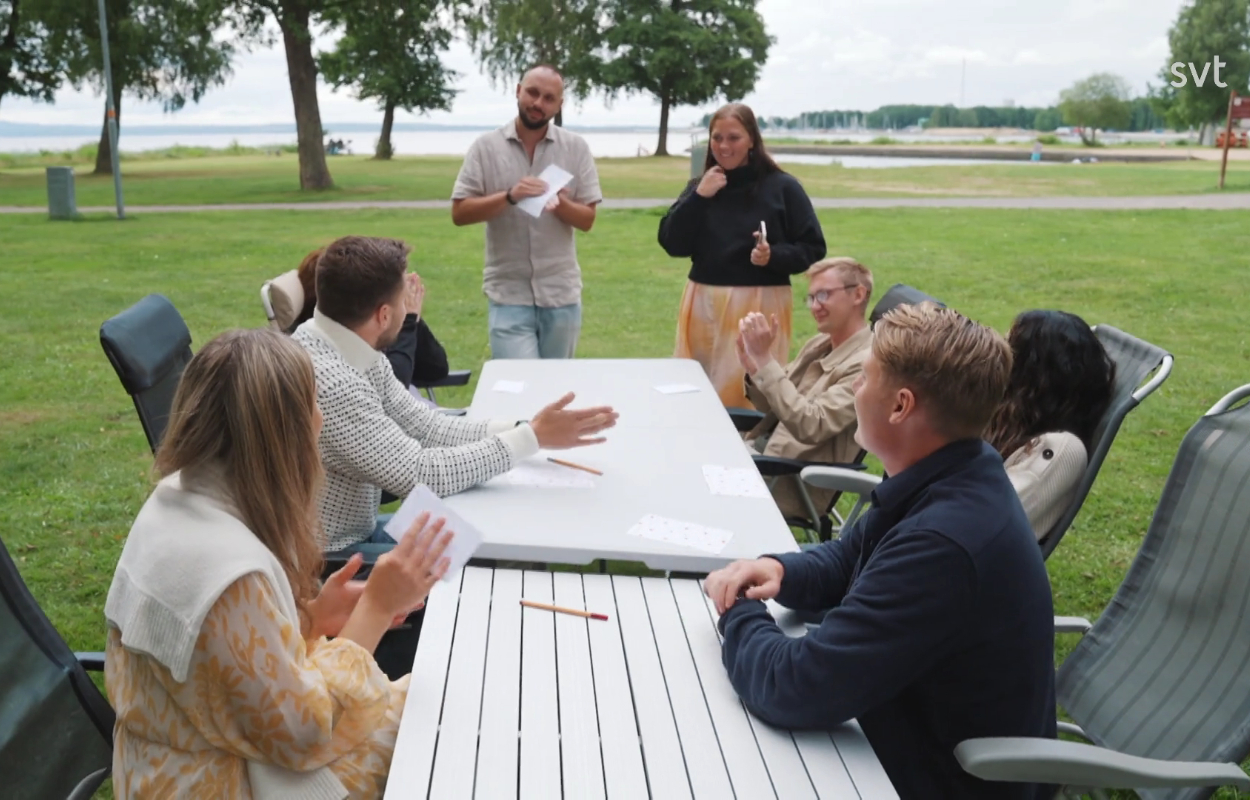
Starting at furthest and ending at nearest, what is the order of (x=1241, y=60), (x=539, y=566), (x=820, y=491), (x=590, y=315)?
(x=1241, y=60), (x=590, y=315), (x=820, y=491), (x=539, y=566)

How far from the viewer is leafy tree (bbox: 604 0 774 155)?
4362 centimetres

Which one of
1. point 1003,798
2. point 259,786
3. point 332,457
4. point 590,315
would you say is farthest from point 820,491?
point 590,315

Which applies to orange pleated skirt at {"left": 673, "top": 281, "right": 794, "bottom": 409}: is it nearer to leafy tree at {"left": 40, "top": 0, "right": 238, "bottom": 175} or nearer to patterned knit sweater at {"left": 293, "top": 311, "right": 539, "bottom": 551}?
patterned knit sweater at {"left": 293, "top": 311, "right": 539, "bottom": 551}

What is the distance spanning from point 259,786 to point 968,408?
1314mm

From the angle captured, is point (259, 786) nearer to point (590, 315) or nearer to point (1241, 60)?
point (590, 315)

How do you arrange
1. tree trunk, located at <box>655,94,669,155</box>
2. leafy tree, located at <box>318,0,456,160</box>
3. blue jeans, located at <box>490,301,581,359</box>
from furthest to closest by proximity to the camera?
tree trunk, located at <box>655,94,669,155</box> → leafy tree, located at <box>318,0,456,160</box> → blue jeans, located at <box>490,301,581,359</box>

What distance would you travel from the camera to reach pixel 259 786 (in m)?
1.76

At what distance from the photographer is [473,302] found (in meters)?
10.6

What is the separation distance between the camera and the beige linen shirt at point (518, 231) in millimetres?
5266

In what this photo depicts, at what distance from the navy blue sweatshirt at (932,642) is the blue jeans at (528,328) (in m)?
3.55

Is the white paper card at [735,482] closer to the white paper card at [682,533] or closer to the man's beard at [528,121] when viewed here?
the white paper card at [682,533]

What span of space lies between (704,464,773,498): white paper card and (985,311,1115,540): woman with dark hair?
63 cm

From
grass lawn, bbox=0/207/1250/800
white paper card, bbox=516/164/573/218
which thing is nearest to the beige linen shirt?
white paper card, bbox=516/164/573/218

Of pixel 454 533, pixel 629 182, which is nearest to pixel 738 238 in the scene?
pixel 454 533
